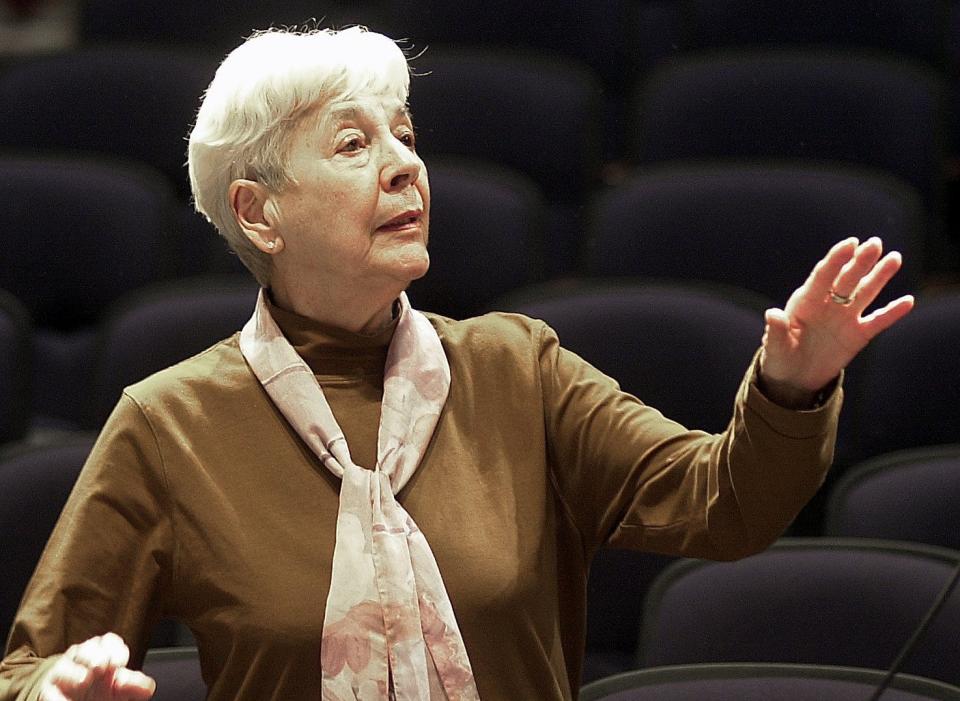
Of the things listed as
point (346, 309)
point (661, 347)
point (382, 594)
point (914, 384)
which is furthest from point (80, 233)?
point (382, 594)

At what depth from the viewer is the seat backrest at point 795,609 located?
1566 mm

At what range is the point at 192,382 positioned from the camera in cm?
127

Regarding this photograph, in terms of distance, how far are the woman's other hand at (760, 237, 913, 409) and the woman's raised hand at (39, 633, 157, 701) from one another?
19.1 inches

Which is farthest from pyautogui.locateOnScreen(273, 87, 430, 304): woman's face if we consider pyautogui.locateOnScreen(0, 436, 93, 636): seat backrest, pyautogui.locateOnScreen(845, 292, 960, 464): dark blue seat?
pyautogui.locateOnScreen(845, 292, 960, 464): dark blue seat

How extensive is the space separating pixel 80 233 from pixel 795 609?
5.10 feet

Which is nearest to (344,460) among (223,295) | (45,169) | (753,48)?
(223,295)

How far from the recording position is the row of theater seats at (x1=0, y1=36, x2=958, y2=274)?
2717 mm

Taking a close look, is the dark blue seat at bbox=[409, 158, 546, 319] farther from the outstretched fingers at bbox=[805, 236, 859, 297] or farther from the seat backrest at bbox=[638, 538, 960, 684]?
the outstretched fingers at bbox=[805, 236, 859, 297]

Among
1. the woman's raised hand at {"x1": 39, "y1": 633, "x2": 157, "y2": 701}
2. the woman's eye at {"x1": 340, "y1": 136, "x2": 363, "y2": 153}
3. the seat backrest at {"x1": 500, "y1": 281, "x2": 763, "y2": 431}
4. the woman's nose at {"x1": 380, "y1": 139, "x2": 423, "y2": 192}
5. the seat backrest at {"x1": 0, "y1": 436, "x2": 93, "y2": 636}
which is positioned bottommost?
the seat backrest at {"x1": 0, "y1": 436, "x2": 93, "y2": 636}

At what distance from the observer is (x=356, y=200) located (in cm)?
125

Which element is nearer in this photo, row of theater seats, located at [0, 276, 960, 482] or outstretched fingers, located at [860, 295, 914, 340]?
outstretched fingers, located at [860, 295, 914, 340]

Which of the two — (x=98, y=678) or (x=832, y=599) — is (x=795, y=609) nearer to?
(x=832, y=599)

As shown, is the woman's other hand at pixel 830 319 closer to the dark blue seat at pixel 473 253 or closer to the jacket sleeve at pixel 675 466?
the jacket sleeve at pixel 675 466

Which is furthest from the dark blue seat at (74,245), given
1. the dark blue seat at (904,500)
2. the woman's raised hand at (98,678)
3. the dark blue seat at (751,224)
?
the woman's raised hand at (98,678)
